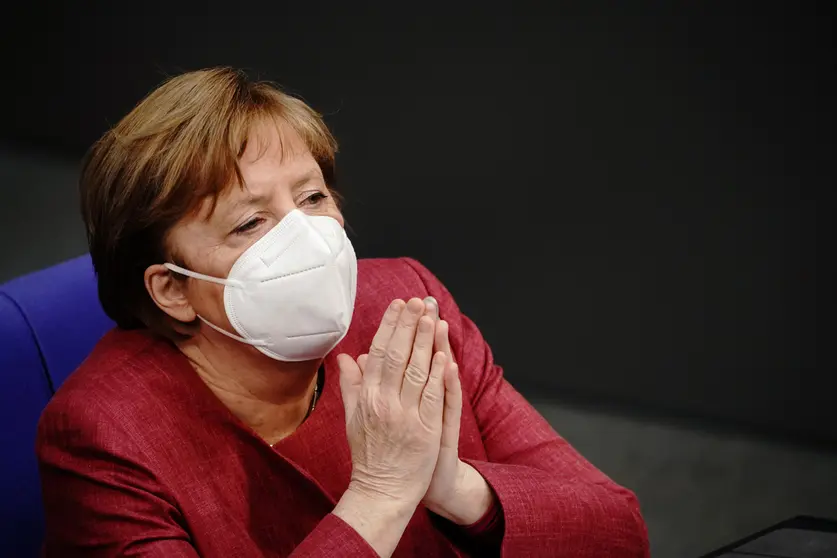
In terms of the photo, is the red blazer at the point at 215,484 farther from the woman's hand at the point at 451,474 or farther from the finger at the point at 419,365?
the finger at the point at 419,365

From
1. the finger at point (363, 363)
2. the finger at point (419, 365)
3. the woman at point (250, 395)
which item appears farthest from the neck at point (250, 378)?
the finger at point (419, 365)

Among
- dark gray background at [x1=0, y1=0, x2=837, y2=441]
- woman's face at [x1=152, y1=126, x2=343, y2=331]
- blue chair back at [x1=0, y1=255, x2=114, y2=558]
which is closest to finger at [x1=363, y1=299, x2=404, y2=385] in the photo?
woman's face at [x1=152, y1=126, x2=343, y2=331]

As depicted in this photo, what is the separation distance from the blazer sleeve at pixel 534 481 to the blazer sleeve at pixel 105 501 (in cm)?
23

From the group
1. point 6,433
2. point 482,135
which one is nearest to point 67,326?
point 6,433

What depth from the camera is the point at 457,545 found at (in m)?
1.38

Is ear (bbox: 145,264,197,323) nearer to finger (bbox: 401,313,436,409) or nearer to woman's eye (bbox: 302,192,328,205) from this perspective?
woman's eye (bbox: 302,192,328,205)

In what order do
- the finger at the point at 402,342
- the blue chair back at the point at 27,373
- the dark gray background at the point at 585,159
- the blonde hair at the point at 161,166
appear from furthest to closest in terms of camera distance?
1. the dark gray background at the point at 585,159
2. the blue chair back at the point at 27,373
3. the blonde hair at the point at 161,166
4. the finger at the point at 402,342

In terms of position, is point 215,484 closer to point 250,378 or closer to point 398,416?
point 250,378

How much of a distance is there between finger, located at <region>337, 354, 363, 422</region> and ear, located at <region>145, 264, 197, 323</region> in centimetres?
24

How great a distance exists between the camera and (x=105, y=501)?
128cm

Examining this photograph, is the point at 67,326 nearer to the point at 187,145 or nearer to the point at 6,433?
the point at 6,433

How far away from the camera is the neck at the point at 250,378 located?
1.42m

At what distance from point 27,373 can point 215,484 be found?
1.46 feet

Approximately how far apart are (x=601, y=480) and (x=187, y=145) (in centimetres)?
73
